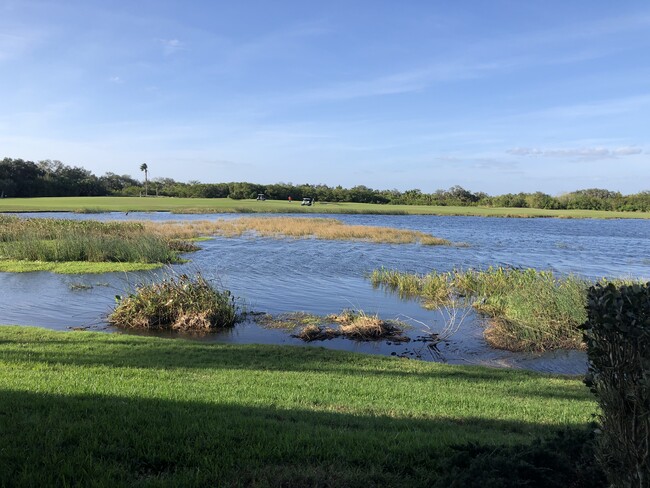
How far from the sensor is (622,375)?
123 inches

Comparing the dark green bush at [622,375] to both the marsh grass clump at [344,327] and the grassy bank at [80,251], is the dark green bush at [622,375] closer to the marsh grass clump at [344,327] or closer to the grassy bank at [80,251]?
the marsh grass clump at [344,327]

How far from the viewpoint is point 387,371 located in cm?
1016

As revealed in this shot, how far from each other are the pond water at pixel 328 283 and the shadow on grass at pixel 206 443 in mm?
7924

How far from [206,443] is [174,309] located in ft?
38.3

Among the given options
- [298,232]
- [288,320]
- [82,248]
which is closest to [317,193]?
[298,232]

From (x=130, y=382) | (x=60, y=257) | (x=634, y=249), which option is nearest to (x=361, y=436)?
(x=130, y=382)

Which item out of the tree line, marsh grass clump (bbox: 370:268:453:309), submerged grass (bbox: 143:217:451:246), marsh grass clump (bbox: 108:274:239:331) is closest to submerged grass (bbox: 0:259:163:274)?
marsh grass clump (bbox: 108:274:239:331)

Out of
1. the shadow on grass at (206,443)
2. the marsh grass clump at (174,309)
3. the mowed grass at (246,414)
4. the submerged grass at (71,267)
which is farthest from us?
the submerged grass at (71,267)

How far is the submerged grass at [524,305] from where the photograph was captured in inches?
579

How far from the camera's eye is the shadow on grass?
4.07 meters

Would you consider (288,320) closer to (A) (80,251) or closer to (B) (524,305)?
(B) (524,305)

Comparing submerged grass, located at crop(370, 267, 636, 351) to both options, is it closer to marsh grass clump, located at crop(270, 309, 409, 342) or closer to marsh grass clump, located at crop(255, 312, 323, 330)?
marsh grass clump, located at crop(270, 309, 409, 342)

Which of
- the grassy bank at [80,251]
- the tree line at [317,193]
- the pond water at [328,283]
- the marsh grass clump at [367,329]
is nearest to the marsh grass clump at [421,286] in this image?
the pond water at [328,283]

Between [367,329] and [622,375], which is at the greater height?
[622,375]
